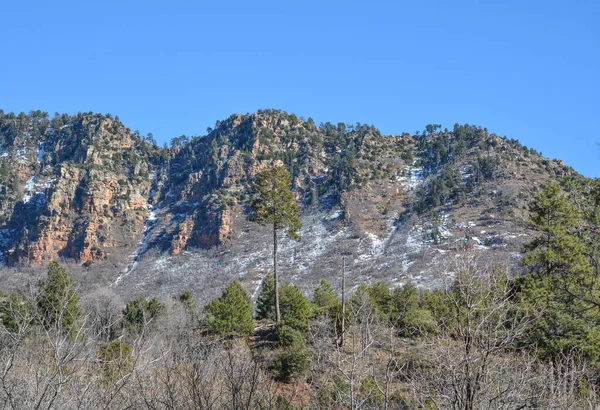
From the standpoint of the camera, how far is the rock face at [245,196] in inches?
3482

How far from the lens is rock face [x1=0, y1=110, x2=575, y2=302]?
8844 cm

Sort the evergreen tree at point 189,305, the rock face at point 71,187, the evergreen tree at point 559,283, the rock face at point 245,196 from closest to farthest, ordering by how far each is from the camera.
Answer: the evergreen tree at point 559,283 → the evergreen tree at point 189,305 → the rock face at point 245,196 → the rock face at point 71,187

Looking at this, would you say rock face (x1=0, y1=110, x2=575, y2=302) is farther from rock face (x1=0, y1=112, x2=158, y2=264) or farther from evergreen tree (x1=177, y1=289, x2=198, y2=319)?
evergreen tree (x1=177, y1=289, x2=198, y2=319)

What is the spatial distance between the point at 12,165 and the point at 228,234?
59829 millimetres

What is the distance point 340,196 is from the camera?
10794cm

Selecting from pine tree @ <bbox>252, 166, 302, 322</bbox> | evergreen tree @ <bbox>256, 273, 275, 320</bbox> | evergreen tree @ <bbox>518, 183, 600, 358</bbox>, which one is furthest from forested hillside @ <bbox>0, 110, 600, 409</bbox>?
evergreen tree @ <bbox>518, 183, 600, 358</bbox>

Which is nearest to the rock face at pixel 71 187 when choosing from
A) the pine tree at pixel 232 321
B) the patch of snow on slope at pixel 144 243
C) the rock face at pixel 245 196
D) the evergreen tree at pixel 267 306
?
the rock face at pixel 245 196

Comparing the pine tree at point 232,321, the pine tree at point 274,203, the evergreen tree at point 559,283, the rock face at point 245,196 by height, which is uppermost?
the rock face at point 245,196

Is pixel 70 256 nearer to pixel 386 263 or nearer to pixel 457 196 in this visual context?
pixel 386 263

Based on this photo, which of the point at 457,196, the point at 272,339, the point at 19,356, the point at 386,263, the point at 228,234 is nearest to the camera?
the point at 19,356

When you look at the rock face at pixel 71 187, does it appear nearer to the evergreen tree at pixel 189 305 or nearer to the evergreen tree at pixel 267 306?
the evergreen tree at pixel 189 305

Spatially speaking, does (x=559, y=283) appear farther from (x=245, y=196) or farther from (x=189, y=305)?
(x=245, y=196)

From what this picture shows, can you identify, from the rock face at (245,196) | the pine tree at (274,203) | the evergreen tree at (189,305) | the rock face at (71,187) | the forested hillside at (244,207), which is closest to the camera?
the pine tree at (274,203)

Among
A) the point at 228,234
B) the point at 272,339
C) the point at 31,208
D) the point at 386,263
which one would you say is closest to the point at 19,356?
the point at 272,339
